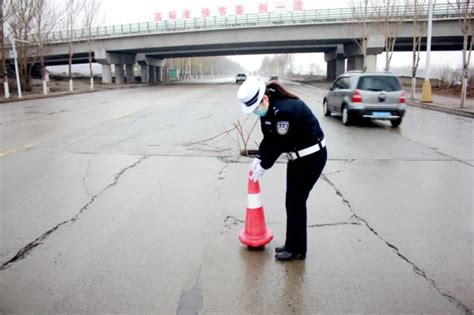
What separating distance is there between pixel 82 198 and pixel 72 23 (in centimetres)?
4121

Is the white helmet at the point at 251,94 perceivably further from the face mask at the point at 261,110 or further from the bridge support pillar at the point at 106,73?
the bridge support pillar at the point at 106,73

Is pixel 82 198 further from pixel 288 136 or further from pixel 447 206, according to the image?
pixel 447 206

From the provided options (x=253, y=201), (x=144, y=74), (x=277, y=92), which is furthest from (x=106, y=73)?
(x=277, y=92)

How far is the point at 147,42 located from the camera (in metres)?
45.8

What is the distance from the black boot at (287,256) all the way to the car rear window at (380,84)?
967 cm

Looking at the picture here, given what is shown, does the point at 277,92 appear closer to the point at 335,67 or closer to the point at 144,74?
the point at 335,67

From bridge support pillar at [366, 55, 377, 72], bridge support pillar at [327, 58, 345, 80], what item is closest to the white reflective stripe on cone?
bridge support pillar at [366, 55, 377, 72]

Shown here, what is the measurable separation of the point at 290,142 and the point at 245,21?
41639 mm

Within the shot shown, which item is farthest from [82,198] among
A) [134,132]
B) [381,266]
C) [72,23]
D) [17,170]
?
[72,23]

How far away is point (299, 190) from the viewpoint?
3.54m

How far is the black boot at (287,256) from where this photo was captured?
3629 mm

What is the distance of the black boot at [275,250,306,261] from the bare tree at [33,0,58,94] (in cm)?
3215

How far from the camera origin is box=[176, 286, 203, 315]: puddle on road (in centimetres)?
286

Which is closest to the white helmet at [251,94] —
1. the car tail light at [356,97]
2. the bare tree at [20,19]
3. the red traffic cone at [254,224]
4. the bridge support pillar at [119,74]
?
the red traffic cone at [254,224]
